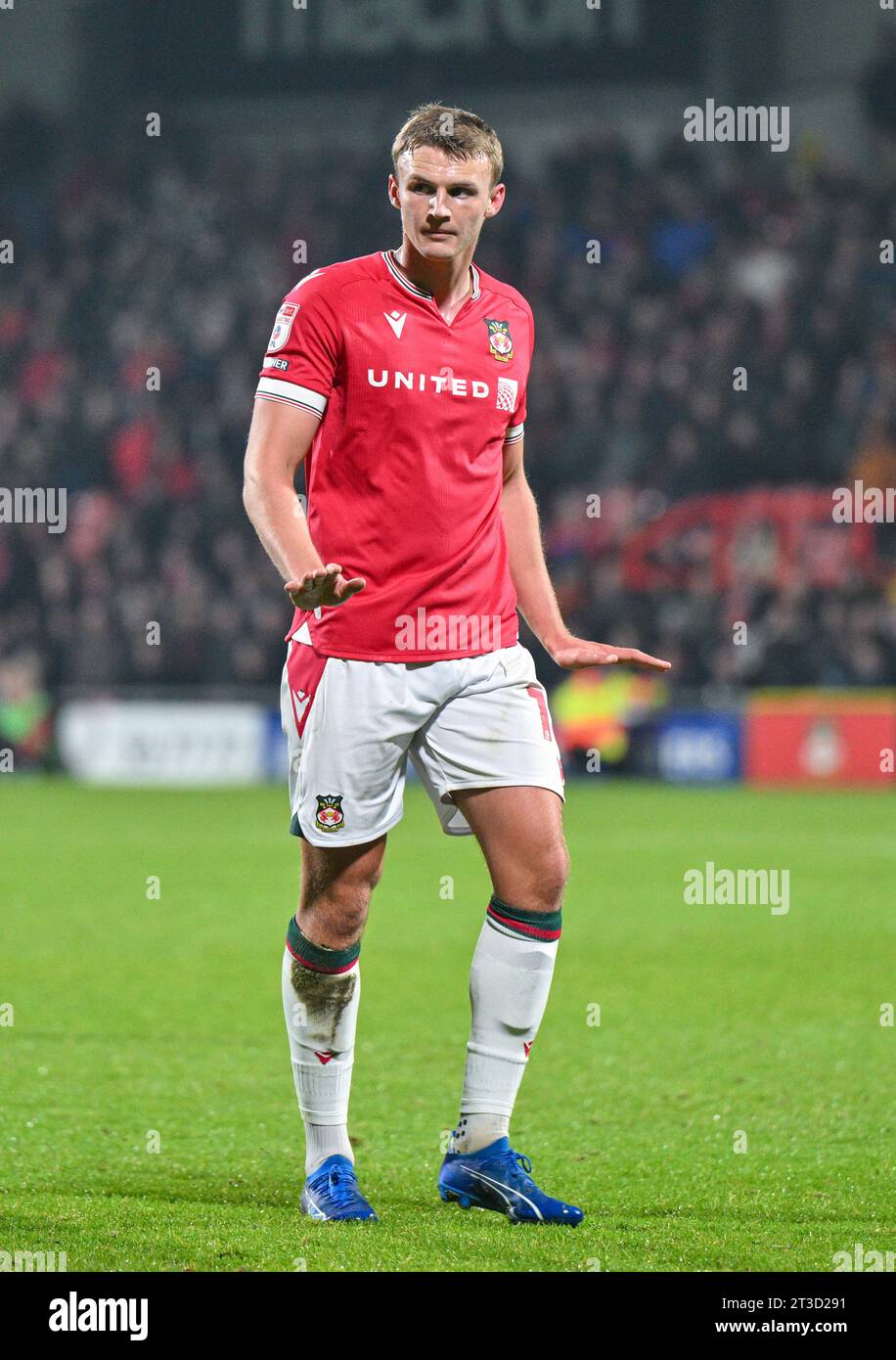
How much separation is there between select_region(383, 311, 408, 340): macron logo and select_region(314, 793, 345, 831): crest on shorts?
98 cm

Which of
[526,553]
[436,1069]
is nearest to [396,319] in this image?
[526,553]

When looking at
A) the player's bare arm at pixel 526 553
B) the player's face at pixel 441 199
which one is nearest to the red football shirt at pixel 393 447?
the player's face at pixel 441 199

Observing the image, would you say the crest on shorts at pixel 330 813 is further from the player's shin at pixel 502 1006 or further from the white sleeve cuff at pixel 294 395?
the white sleeve cuff at pixel 294 395

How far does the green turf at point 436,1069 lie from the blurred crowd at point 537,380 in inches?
306

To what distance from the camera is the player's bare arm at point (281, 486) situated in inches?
144

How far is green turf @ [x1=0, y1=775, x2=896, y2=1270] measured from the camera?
367cm

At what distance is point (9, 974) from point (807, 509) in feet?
44.3

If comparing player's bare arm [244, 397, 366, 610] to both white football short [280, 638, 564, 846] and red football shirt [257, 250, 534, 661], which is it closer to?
red football shirt [257, 250, 534, 661]

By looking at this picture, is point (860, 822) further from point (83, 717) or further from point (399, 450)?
point (399, 450)

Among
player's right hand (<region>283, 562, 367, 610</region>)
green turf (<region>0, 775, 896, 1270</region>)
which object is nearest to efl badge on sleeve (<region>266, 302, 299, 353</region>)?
player's right hand (<region>283, 562, 367, 610</region>)

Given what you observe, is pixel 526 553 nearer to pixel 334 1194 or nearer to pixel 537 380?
pixel 334 1194

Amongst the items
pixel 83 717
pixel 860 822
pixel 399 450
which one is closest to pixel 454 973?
pixel 399 450

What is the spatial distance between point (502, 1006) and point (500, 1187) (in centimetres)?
37

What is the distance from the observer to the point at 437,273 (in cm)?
394
